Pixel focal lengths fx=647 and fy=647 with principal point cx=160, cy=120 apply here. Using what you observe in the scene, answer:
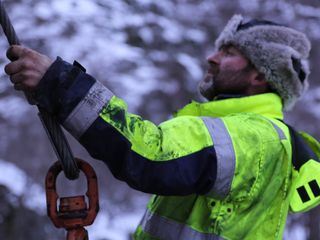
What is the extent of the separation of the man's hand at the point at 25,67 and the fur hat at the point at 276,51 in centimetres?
91

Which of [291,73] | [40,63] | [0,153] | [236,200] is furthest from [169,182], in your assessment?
[0,153]

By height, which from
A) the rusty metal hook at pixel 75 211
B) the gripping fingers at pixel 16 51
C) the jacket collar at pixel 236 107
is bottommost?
the rusty metal hook at pixel 75 211

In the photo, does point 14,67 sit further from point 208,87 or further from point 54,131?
point 208,87

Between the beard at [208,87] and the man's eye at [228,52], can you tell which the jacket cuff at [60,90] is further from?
the man's eye at [228,52]

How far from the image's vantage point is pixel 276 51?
2250 mm

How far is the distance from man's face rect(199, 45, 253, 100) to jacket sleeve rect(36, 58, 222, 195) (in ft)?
1.85

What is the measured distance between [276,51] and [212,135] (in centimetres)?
71

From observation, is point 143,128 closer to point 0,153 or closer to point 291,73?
point 291,73

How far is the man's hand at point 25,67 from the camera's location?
1.52m

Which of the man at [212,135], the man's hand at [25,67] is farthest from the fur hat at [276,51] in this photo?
the man's hand at [25,67]

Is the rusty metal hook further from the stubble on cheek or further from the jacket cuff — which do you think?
the stubble on cheek

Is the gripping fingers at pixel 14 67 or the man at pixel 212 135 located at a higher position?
the gripping fingers at pixel 14 67

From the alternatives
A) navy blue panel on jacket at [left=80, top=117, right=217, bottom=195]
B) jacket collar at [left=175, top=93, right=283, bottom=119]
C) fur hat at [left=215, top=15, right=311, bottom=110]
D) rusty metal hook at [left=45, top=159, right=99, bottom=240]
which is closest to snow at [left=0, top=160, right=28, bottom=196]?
fur hat at [left=215, top=15, right=311, bottom=110]

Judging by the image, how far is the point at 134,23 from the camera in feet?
23.6
